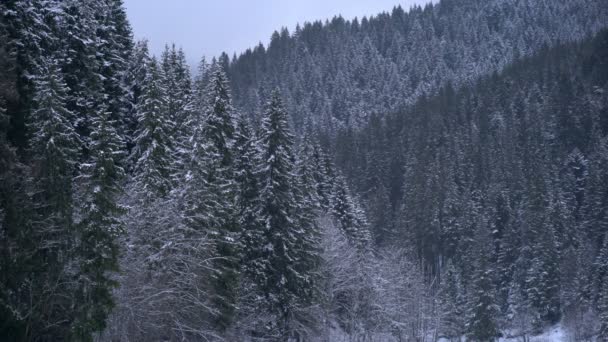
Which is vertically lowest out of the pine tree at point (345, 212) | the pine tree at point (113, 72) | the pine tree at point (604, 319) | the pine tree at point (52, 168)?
the pine tree at point (604, 319)

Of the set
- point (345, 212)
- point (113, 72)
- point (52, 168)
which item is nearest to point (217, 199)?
point (52, 168)

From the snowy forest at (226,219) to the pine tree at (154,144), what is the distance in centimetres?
9

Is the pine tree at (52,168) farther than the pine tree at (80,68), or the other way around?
the pine tree at (80,68)

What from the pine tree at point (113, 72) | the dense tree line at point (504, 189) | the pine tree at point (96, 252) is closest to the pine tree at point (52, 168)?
the pine tree at point (96, 252)

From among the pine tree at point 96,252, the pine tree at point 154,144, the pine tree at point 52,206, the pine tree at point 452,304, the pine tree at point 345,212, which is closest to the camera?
the pine tree at point 96,252

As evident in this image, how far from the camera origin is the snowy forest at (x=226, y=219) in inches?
718

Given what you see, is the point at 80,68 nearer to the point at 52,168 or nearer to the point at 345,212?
the point at 52,168

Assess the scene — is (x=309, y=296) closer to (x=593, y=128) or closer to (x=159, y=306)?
(x=159, y=306)

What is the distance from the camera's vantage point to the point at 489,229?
269 feet

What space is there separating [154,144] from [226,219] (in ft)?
16.3


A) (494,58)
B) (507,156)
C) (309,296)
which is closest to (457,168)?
(507,156)

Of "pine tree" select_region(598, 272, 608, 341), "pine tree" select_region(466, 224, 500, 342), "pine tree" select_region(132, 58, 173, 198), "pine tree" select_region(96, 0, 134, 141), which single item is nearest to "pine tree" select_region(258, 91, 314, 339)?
"pine tree" select_region(132, 58, 173, 198)

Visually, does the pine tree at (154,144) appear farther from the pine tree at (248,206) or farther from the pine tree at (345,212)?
the pine tree at (345,212)

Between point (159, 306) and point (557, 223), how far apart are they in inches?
2617
